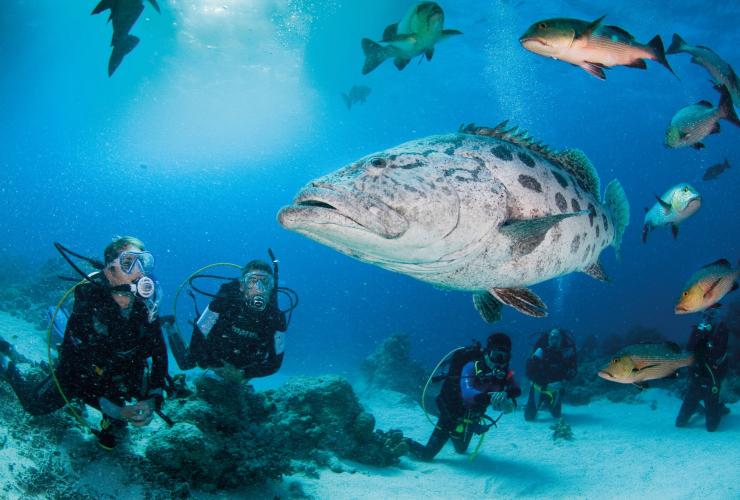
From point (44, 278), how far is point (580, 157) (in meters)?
19.6

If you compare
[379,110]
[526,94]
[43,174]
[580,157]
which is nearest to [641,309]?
[526,94]

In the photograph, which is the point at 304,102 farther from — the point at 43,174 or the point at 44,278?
the point at 43,174

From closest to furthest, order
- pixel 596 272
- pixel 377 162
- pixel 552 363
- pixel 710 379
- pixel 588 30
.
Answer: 1. pixel 377 162
2. pixel 588 30
3. pixel 596 272
4. pixel 710 379
5. pixel 552 363

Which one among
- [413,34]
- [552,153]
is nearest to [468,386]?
[552,153]

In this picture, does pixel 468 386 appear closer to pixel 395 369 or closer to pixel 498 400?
pixel 498 400

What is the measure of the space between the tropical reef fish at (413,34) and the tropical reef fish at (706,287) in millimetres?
4014

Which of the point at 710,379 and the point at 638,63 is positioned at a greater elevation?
the point at 638,63

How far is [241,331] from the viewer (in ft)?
16.9

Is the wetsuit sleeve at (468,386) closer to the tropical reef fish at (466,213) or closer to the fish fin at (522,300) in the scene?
the tropical reef fish at (466,213)

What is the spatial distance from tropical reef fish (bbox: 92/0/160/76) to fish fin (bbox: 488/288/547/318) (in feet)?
18.5

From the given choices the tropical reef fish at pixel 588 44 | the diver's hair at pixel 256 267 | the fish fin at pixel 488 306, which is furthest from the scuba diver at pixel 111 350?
the tropical reef fish at pixel 588 44

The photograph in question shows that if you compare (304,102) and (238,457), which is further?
(304,102)

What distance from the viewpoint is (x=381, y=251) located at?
95.2 inches

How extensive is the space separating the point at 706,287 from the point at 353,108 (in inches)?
1979
